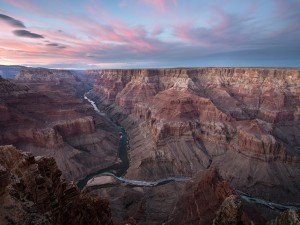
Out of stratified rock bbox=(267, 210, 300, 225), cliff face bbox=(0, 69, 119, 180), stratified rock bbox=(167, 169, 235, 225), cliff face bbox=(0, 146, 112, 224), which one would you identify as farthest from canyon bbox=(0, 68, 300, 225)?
stratified rock bbox=(267, 210, 300, 225)

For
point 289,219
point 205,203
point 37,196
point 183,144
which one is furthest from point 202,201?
point 183,144

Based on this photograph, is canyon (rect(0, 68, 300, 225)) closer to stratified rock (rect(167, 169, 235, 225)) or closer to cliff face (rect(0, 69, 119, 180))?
stratified rock (rect(167, 169, 235, 225))

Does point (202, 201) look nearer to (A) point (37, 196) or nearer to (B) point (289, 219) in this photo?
(B) point (289, 219)

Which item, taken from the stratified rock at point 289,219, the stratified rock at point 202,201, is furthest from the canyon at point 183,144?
the stratified rock at point 289,219

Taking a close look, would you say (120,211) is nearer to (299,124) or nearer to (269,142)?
(269,142)

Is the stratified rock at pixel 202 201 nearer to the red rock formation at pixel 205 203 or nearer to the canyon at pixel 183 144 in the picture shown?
the red rock formation at pixel 205 203

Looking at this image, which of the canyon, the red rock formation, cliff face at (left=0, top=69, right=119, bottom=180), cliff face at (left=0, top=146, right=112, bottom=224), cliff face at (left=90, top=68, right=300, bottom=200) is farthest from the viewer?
cliff face at (left=0, top=69, right=119, bottom=180)
